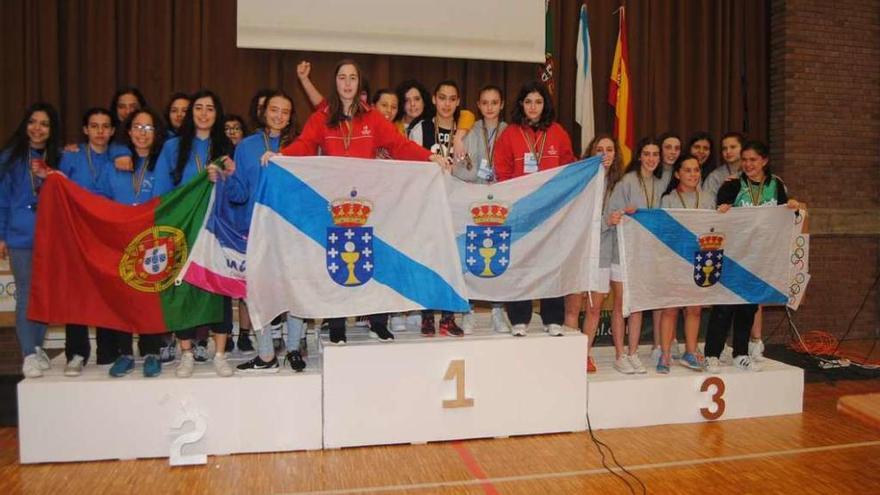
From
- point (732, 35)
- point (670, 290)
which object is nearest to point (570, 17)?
point (732, 35)

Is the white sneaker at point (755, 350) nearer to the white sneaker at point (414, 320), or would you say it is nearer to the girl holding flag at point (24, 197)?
the white sneaker at point (414, 320)

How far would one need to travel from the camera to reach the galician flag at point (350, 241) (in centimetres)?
353

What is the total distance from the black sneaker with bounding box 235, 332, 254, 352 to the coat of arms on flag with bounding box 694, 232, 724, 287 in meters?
2.88

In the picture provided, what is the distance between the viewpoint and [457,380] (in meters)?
3.73

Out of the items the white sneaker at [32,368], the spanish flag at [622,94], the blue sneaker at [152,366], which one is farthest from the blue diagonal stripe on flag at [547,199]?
→ the spanish flag at [622,94]

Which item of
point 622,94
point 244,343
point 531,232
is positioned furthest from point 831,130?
point 244,343

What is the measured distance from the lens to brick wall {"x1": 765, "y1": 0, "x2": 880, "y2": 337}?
7.02 metres

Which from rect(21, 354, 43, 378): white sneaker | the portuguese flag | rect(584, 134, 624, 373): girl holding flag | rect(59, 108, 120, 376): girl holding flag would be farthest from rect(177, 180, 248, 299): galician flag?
rect(584, 134, 624, 373): girl holding flag

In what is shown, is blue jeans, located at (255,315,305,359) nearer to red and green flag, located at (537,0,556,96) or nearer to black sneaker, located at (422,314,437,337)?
black sneaker, located at (422,314,437,337)

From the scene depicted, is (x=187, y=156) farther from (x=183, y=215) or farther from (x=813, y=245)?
(x=813, y=245)

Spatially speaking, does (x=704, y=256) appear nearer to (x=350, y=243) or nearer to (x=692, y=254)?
(x=692, y=254)

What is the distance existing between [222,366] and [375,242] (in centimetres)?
106

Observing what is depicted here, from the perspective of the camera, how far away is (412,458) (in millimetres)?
3523

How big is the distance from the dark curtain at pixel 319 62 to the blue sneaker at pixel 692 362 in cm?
303
